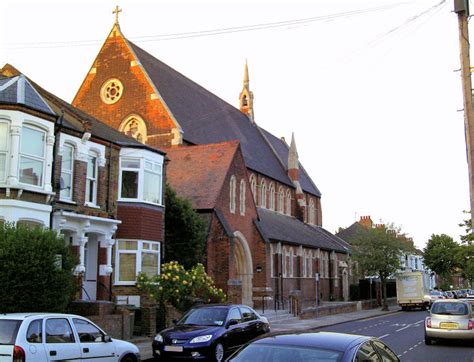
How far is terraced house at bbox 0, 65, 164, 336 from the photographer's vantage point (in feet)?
54.7

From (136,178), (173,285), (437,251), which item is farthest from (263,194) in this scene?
(437,251)

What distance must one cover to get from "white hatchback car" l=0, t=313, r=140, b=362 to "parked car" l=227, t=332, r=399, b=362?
4.64 meters

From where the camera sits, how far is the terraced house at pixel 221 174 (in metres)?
31.6

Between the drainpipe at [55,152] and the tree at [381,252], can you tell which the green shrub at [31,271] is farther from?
the tree at [381,252]

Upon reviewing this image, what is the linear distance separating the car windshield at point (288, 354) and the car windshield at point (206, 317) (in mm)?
8799

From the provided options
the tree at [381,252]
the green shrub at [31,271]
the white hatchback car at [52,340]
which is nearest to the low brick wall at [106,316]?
the green shrub at [31,271]

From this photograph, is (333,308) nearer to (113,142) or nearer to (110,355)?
(113,142)

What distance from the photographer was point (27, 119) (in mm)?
16875

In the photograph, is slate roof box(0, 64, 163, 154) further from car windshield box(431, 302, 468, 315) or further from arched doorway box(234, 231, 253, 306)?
arched doorway box(234, 231, 253, 306)

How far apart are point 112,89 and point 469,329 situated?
28.8m

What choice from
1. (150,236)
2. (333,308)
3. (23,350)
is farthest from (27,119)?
(333,308)

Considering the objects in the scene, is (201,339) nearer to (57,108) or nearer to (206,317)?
(206,317)

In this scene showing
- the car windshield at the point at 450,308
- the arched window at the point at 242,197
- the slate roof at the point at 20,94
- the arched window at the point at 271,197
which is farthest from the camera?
the arched window at the point at 271,197

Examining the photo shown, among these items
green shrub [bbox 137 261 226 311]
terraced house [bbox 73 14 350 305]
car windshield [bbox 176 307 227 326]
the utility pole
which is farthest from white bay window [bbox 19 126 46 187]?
the utility pole
